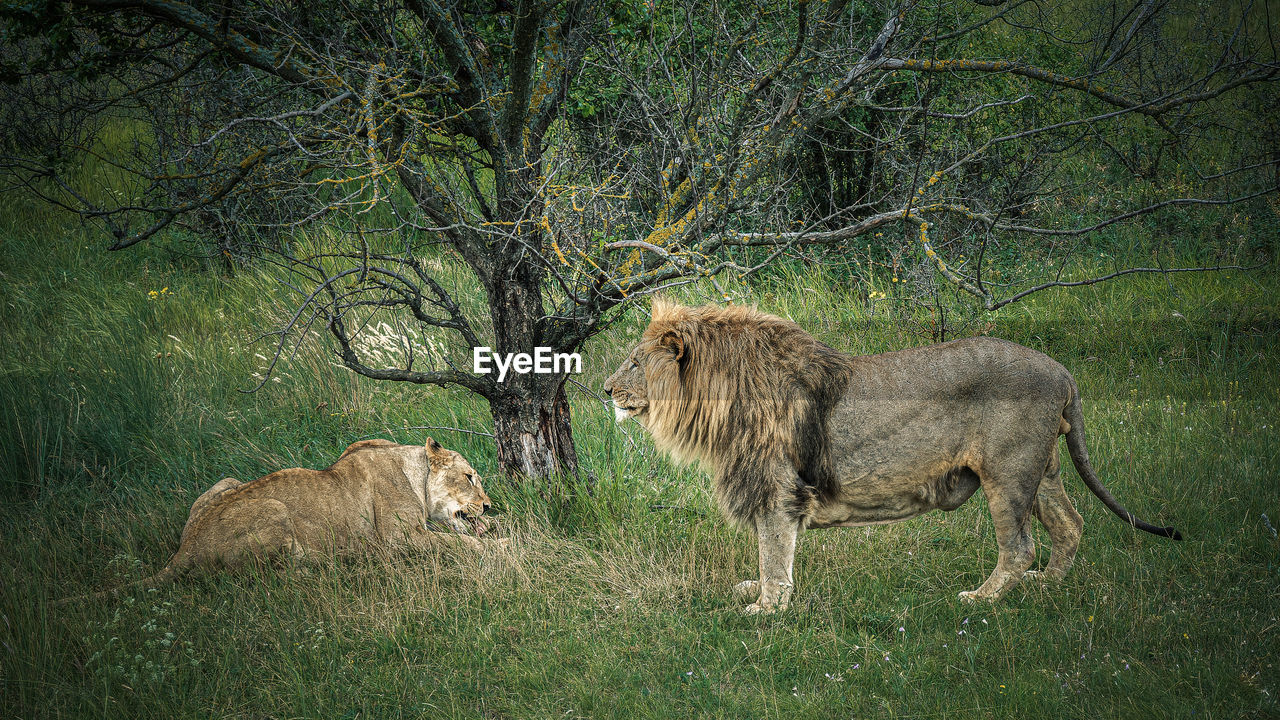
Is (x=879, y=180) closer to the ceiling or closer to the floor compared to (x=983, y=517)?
closer to the ceiling

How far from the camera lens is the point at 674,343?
481 centimetres

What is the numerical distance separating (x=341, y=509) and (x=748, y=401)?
8.50 feet

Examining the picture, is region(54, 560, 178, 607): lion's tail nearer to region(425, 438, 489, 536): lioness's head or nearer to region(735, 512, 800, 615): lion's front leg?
region(425, 438, 489, 536): lioness's head

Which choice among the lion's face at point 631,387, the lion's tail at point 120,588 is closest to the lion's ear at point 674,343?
the lion's face at point 631,387

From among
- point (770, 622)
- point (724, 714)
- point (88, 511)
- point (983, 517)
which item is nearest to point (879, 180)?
point (983, 517)

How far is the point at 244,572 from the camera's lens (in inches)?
191

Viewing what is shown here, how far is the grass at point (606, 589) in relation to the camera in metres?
3.90

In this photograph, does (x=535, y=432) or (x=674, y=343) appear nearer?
(x=674, y=343)

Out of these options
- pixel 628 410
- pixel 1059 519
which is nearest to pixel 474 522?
pixel 628 410

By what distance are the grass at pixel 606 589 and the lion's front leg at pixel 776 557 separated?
0.12m

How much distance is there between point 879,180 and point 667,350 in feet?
22.6

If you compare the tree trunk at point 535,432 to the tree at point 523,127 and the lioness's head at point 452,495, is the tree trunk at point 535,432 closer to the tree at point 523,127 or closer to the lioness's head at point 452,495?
the tree at point 523,127

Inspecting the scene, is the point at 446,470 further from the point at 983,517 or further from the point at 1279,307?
the point at 1279,307

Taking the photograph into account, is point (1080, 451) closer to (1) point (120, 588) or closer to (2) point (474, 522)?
A: (2) point (474, 522)
